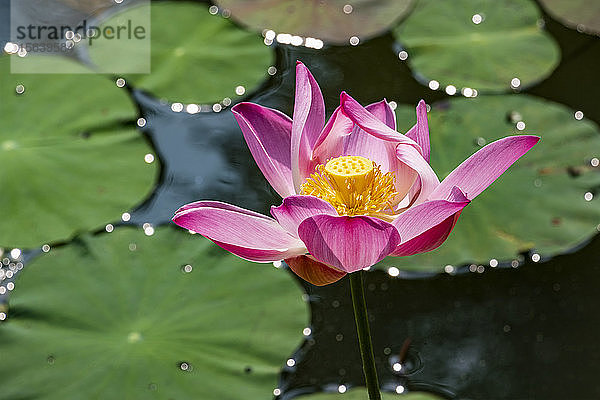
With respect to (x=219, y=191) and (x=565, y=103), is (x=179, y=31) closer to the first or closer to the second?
(x=219, y=191)

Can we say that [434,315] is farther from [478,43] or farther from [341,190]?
[478,43]

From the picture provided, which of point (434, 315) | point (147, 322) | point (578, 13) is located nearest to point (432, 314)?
point (434, 315)

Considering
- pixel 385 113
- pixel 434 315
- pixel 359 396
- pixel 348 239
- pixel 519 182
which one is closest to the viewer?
pixel 348 239

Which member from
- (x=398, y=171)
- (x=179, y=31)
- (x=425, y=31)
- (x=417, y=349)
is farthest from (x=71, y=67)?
(x=398, y=171)

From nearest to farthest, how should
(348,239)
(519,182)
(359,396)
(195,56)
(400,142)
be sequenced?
(348,239) → (400,142) → (359,396) → (519,182) → (195,56)

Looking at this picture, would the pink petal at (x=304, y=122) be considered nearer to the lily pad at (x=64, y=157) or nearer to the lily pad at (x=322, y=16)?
the lily pad at (x=64, y=157)
